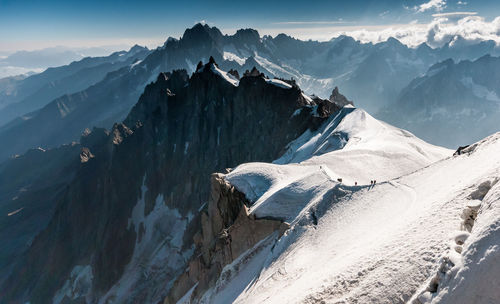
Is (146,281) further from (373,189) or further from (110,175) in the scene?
(373,189)

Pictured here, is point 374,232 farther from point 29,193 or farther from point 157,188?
point 29,193

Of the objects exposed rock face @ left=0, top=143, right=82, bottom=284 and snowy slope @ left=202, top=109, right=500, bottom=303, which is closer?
snowy slope @ left=202, top=109, right=500, bottom=303

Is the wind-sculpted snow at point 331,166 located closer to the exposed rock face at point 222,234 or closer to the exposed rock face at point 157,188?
the exposed rock face at point 222,234

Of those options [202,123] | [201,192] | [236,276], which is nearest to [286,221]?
[236,276]

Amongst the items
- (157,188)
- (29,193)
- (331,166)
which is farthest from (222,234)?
(29,193)

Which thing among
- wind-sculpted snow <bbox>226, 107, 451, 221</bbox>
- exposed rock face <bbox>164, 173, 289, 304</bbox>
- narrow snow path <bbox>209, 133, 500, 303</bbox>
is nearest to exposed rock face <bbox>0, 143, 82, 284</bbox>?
exposed rock face <bbox>164, 173, 289, 304</bbox>

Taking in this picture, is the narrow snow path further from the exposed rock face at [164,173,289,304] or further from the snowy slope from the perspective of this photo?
the exposed rock face at [164,173,289,304]

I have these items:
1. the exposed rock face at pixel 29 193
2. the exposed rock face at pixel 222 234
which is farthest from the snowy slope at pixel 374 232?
the exposed rock face at pixel 29 193

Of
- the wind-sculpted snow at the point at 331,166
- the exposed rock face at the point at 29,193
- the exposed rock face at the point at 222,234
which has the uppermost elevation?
the wind-sculpted snow at the point at 331,166
